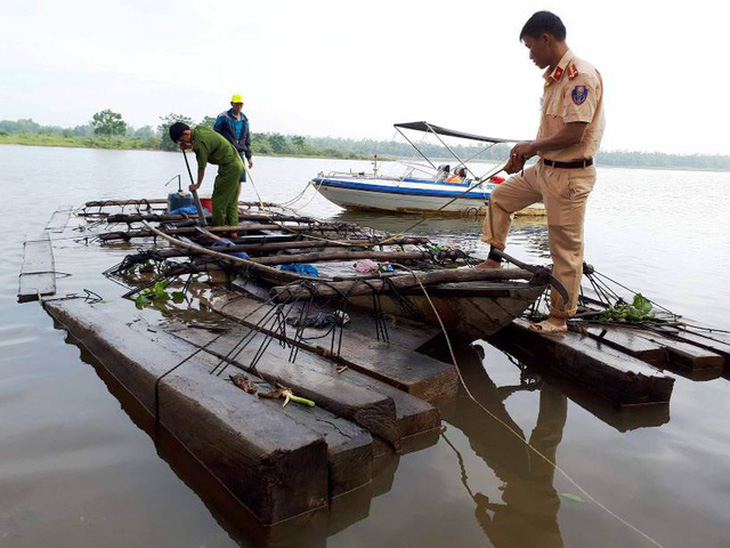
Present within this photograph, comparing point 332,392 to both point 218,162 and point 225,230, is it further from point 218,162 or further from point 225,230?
point 218,162

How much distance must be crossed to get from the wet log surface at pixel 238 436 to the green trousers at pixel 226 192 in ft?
15.2

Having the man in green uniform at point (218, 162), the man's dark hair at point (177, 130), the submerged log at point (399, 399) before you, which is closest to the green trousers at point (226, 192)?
the man in green uniform at point (218, 162)

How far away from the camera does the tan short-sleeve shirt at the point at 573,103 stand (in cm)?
355

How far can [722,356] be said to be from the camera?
4066mm

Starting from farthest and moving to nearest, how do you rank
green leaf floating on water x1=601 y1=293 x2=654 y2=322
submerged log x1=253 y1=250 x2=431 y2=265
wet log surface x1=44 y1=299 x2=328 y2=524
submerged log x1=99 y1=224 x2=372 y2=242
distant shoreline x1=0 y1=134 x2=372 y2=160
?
distant shoreline x1=0 y1=134 x2=372 y2=160, submerged log x1=99 y1=224 x2=372 y2=242, submerged log x1=253 y1=250 x2=431 y2=265, green leaf floating on water x1=601 y1=293 x2=654 y2=322, wet log surface x1=44 y1=299 x2=328 y2=524

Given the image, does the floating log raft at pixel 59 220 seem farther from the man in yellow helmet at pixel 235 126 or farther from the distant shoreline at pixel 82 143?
the distant shoreline at pixel 82 143

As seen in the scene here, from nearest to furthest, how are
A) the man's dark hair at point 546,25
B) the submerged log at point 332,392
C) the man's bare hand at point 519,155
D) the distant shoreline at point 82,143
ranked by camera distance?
the submerged log at point 332,392 → the man's dark hair at point 546,25 → the man's bare hand at point 519,155 → the distant shoreline at point 82,143

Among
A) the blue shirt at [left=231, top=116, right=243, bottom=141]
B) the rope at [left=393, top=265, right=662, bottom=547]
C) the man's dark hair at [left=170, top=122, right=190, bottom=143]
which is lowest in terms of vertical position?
the rope at [left=393, top=265, right=662, bottom=547]

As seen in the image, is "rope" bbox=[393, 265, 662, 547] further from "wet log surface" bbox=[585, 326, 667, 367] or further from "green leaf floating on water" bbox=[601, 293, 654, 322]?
"green leaf floating on water" bbox=[601, 293, 654, 322]

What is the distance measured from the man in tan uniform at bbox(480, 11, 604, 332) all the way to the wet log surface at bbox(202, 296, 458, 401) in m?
1.14

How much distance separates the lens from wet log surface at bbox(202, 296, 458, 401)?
3.16 metres

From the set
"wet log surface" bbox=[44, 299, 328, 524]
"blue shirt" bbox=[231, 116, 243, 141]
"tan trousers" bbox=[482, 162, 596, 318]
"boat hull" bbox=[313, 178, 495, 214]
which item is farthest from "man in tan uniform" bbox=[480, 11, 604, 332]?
"boat hull" bbox=[313, 178, 495, 214]

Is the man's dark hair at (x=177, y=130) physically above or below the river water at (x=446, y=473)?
above

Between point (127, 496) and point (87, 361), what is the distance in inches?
67.8
